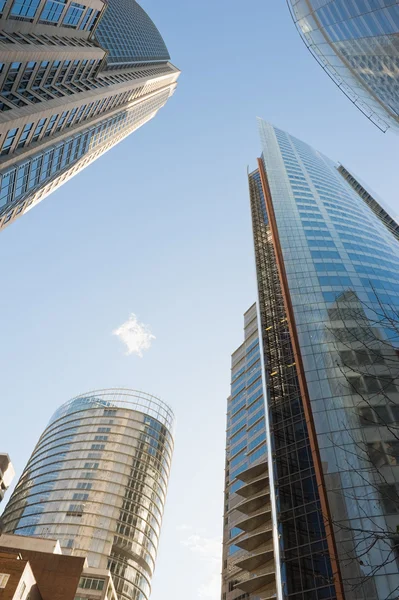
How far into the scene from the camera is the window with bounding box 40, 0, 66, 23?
62250mm

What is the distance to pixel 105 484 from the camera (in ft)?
316

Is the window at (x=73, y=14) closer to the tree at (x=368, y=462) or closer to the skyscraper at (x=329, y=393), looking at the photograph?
the skyscraper at (x=329, y=393)

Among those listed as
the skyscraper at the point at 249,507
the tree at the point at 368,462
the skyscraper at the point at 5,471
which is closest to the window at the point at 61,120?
the skyscraper at the point at 249,507

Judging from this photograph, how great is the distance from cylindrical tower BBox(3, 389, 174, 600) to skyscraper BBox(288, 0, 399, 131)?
290 feet

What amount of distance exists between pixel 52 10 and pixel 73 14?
390 inches

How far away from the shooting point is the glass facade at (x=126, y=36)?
359ft

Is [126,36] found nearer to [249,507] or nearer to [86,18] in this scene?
[86,18]

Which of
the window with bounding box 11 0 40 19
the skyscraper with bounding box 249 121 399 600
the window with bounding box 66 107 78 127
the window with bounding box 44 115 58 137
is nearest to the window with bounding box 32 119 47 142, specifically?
the window with bounding box 44 115 58 137

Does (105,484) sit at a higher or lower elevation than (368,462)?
higher

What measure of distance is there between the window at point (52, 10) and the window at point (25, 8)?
11.3 ft

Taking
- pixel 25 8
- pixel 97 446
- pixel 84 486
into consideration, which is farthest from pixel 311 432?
pixel 97 446

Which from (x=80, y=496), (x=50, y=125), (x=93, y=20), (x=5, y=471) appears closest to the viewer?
(x=5, y=471)

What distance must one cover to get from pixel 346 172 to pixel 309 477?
571ft

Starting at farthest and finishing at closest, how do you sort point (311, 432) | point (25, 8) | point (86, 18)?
1. point (86, 18)
2. point (25, 8)
3. point (311, 432)
